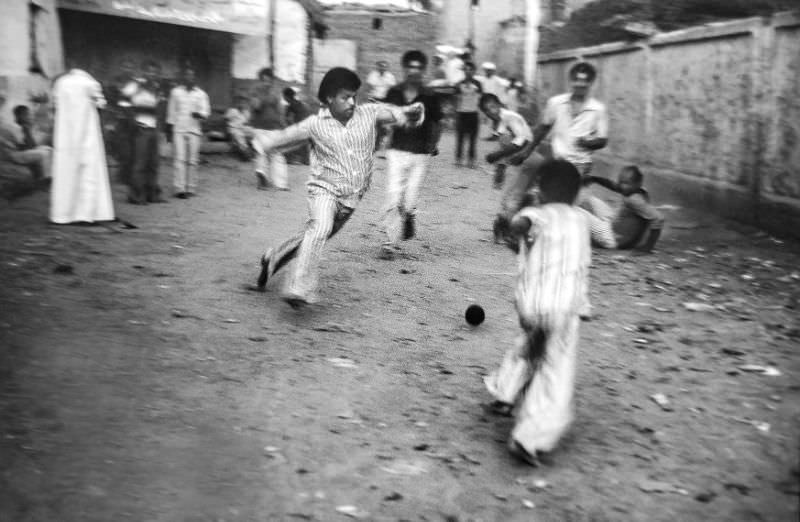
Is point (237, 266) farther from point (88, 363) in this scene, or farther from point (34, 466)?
point (34, 466)

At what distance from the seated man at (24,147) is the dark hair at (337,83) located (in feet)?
22.7

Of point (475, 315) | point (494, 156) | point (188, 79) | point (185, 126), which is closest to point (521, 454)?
point (475, 315)

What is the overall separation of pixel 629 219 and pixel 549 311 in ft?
17.6

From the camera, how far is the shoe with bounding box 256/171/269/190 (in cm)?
1355

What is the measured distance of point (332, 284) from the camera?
7332 millimetres

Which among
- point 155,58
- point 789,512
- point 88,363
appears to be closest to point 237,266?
point 88,363

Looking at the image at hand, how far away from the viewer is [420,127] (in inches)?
330

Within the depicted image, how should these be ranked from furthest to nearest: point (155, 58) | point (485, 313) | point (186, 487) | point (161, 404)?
1. point (155, 58)
2. point (485, 313)
3. point (161, 404)
4. point (186, 487)

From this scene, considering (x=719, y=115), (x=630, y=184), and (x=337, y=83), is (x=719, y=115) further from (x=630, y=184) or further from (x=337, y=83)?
(x=337, y=83)

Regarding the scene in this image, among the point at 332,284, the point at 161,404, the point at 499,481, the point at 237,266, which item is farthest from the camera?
the point at 237,266

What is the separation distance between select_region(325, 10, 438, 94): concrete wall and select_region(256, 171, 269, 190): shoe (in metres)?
21.0

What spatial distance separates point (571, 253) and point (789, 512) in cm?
148

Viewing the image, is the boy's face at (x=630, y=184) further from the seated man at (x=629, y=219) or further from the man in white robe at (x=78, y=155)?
the man in white robe at (x=78, y=155)

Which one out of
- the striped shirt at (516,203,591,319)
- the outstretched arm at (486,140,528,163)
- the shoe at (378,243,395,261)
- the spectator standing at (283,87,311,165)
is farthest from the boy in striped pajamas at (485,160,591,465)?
the spectator standing at (283,87,311,165)
